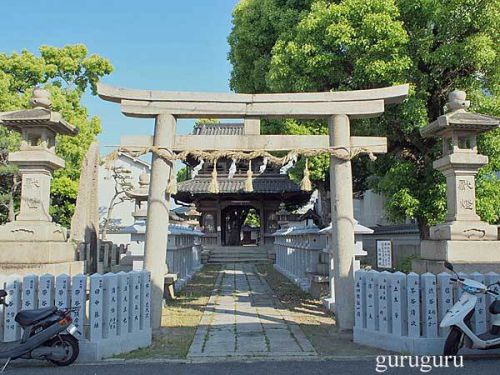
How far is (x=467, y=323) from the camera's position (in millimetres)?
6305

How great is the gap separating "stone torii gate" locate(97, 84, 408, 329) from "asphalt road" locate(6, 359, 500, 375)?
2.02 metres

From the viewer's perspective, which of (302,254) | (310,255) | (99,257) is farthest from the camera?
(302,254)

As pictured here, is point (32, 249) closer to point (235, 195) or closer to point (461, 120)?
point (461, 120)

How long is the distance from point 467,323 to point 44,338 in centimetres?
545

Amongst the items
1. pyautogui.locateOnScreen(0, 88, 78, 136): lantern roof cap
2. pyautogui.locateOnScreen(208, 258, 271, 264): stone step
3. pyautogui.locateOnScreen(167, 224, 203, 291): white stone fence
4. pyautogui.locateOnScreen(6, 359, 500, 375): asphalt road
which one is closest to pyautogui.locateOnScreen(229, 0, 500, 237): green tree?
pyautogui.locateOnScreen(167, 224, 203, 291): white stone fence

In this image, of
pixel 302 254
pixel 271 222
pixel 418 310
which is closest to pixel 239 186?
pixel 271 222

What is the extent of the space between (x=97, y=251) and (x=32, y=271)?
16.5ft

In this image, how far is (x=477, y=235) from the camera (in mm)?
7840

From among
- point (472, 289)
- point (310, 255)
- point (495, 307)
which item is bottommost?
point (495, 307)

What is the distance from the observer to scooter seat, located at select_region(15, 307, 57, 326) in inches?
230

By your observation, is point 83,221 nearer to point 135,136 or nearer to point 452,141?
point 135,136

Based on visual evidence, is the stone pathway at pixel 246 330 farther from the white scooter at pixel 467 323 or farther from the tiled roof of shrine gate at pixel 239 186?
the tiled roof of shrine gate at pixel 239 186

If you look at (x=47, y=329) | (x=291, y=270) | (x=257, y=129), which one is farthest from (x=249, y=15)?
(x=47, y=329)

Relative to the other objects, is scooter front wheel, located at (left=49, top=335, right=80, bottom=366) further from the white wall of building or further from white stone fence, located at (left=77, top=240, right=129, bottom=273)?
the white wall of building
